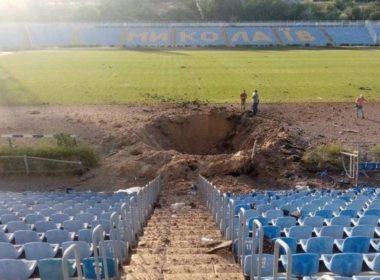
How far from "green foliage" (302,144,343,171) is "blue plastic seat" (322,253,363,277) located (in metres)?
16.5

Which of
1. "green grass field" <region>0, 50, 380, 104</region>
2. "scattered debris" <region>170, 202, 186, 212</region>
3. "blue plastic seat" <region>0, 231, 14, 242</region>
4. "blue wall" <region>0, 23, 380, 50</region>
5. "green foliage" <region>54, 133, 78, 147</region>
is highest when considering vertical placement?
"blue wall" <region>0, 23, 380, 50</region>

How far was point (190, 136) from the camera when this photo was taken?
27859 mm

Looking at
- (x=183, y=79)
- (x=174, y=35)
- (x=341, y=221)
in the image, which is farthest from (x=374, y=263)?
(x=174, y=35)

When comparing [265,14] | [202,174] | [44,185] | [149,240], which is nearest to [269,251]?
[149,240]

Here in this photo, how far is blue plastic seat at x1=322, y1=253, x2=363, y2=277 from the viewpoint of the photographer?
582 centimetres

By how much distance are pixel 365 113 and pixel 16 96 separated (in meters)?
23.6

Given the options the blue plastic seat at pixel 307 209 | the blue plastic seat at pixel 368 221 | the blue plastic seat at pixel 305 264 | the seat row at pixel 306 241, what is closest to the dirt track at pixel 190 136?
the blue plastic seat at pixel 307 209

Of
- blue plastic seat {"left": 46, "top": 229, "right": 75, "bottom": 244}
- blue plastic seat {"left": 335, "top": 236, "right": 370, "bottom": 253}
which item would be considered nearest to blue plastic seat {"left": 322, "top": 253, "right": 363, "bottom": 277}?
blue plastic seat {"left": 335, "top": 236, "right": 370, "bottom": 253}

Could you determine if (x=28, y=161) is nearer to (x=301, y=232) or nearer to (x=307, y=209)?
(x=307, y=209)

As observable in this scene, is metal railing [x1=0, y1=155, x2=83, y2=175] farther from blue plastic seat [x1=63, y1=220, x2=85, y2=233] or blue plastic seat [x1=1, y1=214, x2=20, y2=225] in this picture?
blue plastic seat [x1=63, y1=220, x2=85, y2=233]

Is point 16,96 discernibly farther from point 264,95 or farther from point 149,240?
point 149,240

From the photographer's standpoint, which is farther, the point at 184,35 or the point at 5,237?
the point at 184,35

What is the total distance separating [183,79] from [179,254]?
3506 centimetres

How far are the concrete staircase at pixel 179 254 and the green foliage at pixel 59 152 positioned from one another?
9.72 meters
